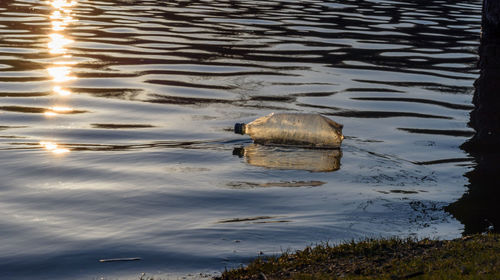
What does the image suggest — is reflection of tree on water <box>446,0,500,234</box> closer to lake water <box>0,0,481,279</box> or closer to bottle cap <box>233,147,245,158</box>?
lake water <box>0,0,481,279</box>

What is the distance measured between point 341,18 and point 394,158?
53.0 ft

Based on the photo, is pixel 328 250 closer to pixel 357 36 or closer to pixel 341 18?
pixel 357 36

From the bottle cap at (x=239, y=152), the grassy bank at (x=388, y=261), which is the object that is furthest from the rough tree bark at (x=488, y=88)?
the grassy bank at (x=388, y=261)

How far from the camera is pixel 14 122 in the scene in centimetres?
972

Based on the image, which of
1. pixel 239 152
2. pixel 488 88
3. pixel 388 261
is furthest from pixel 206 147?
pixel 488 88

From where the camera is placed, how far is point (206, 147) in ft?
28.9

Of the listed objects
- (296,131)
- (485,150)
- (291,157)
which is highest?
(296,131)

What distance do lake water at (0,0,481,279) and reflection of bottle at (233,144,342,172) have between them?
0.03 metres

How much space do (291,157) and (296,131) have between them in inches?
23.0

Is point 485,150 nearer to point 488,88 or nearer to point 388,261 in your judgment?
point 488,88

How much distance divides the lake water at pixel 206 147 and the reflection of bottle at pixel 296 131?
20cm

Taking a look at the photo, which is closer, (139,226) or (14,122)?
(139,226)

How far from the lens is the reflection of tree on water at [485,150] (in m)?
6.53

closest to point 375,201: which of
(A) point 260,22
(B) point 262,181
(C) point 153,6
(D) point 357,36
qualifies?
(B) point 262,181
